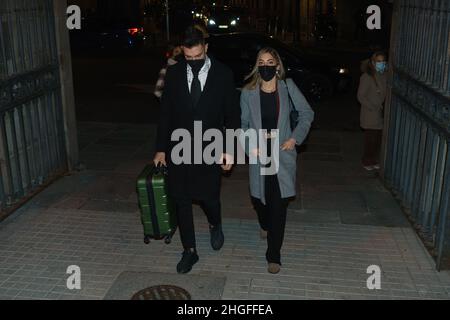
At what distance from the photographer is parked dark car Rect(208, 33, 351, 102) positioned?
13312 millimetres

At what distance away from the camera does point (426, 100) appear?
5.53 metres

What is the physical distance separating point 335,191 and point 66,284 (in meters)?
3.73

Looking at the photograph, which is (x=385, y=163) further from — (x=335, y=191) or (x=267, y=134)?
(x=267, y=134)

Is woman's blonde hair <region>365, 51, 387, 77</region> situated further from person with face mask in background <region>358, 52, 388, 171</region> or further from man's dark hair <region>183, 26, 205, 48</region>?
man's dark hair <region>183, 26, 205, 48</region>

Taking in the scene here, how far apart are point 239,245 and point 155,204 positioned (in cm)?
101

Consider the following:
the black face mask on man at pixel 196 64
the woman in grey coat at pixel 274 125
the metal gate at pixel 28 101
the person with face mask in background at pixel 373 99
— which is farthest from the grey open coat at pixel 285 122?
the person with face mask in background at pixel 373 99

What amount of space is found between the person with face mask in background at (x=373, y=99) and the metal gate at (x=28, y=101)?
13.9 ft

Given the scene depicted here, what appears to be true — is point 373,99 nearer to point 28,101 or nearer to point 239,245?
point 239,245

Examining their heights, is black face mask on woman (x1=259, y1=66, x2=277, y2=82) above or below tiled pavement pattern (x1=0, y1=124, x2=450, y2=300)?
above

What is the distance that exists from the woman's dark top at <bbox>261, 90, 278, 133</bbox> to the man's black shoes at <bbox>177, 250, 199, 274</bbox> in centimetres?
136

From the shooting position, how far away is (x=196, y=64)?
4742mm

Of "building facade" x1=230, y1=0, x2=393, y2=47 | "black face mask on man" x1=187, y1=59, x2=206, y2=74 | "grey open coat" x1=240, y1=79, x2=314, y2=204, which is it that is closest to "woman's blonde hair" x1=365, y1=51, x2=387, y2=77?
"grey open coat" x1=240, y1=79, x2=314, y2=204

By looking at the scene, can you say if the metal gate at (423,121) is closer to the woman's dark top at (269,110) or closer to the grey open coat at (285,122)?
the grey open coat at (285,122)
